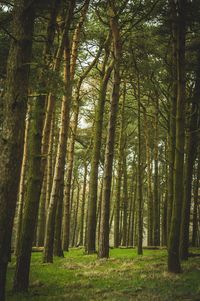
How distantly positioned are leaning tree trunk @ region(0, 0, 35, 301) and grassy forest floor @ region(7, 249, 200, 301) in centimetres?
155

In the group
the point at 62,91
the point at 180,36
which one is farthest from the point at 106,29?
the point at 62,91

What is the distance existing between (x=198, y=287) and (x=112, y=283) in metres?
2.21

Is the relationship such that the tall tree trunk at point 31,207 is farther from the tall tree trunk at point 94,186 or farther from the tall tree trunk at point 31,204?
the tall tree trunk at point 94,186

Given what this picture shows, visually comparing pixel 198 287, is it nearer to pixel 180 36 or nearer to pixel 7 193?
pixel 7 193

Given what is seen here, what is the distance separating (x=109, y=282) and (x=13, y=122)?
4.90 m

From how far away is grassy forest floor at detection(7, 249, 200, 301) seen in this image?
23.4 feet

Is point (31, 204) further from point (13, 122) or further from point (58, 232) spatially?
point (58, 232)

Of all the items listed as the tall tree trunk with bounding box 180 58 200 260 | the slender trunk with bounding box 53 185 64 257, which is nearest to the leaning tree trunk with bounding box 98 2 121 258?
the slender trunk with bounding box 53 185 64 257

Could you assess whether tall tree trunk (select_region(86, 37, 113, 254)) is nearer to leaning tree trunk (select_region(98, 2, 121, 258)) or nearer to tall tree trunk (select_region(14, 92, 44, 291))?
leaning tree trunk (select_region(98, 2, 121, 258))

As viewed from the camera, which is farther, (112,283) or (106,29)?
Answer: (106,29)

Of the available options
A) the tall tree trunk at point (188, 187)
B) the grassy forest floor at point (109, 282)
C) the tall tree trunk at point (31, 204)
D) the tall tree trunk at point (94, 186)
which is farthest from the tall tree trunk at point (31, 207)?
the tall tree trunk at point (94, 186)

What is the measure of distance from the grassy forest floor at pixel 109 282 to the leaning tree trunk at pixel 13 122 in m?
1.55

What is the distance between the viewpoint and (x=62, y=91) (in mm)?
8008

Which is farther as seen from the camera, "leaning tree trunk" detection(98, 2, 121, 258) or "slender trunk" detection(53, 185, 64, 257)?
"slender trunk" detection(53, 185, 64, 257)
